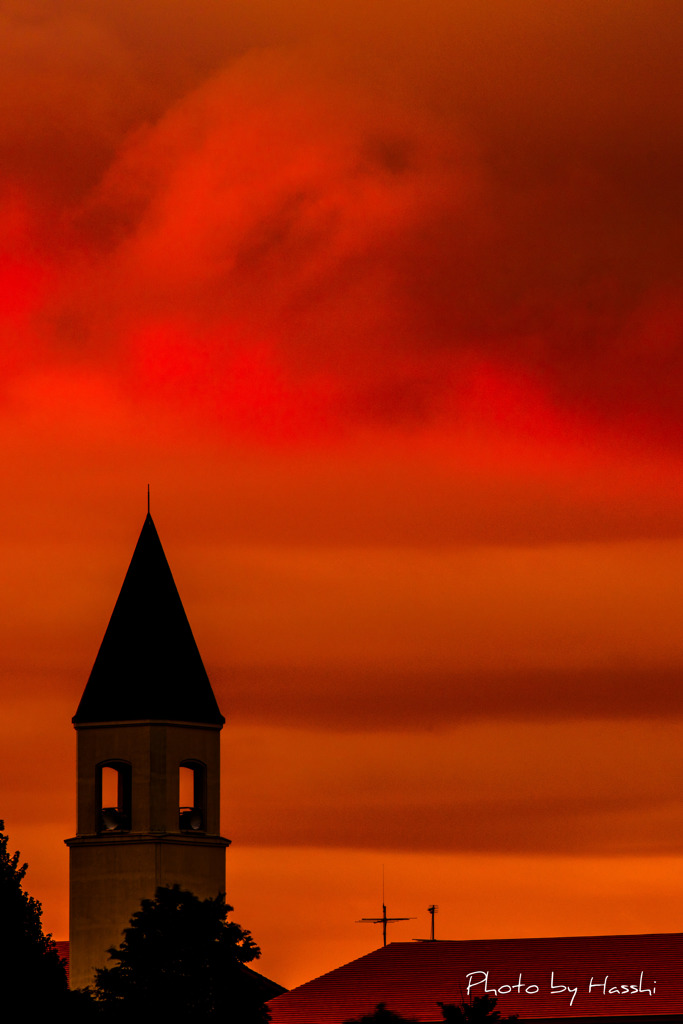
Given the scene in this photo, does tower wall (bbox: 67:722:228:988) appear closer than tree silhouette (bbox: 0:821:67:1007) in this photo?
No

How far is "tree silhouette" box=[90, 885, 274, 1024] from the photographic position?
226 feet

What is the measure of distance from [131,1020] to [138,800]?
905 inches

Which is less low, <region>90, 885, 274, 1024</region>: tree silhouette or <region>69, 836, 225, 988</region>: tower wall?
<region>69, 836, 225, 988</region>: tower wall

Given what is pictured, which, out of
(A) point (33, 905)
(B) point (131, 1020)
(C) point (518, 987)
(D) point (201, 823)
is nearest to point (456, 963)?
(C) point (518, 987)

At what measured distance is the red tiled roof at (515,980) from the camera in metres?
101

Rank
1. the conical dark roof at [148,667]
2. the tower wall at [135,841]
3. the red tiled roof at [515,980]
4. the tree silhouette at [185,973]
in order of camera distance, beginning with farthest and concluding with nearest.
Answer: the red tiled roof at [515,980], the conical dark roof at [148,667], the tower wall at [135,841], the tree silhouette at [185,973]

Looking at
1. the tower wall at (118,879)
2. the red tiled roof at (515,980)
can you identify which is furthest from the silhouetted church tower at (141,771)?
the red tiled roof at (515,980)

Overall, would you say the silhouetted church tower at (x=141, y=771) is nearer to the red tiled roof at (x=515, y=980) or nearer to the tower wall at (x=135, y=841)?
the tower wall at (x=135, y=841)

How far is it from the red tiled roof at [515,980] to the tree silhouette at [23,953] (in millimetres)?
26950

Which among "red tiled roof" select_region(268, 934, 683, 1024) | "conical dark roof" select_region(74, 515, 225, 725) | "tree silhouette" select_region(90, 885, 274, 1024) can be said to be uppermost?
"conical dark roof" select_region(74, 515, 225, 725)

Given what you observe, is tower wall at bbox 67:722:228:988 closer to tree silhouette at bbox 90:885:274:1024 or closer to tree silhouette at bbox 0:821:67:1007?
tree silhouette at bbox 0:821:67:1007

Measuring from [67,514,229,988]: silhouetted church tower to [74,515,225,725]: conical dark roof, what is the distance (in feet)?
0.10

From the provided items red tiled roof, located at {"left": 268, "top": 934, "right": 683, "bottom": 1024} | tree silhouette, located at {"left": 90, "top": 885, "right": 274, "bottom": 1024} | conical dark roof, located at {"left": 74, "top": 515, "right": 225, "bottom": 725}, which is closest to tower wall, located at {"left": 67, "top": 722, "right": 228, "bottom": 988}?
conical dark roof, located at {"left": 74, "top": 515, "right": 225, "bottom": 725}

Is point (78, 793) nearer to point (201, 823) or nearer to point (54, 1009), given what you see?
point (201, 823)
